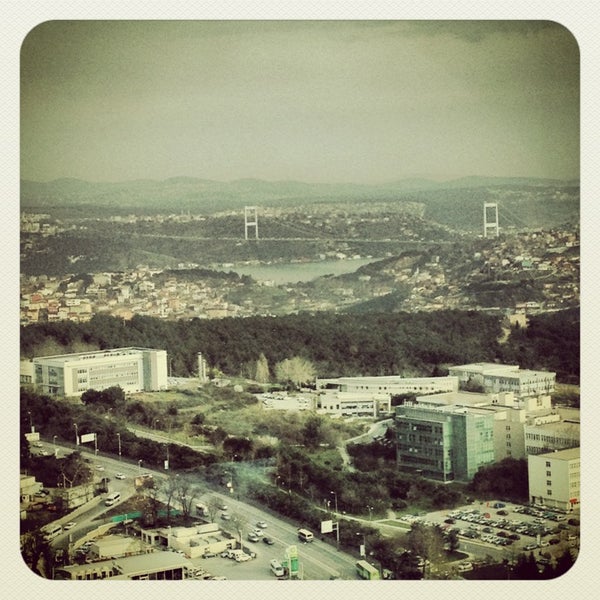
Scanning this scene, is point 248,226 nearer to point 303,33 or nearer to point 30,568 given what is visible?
point 303,33

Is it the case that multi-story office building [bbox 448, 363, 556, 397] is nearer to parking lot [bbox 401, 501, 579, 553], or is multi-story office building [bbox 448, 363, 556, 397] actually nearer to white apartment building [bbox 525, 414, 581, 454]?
white apartment building [bbox 525, 414, 581, 454]

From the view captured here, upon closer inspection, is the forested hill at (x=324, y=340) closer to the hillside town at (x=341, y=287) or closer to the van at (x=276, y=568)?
the hillside town at (x=341, y=287)

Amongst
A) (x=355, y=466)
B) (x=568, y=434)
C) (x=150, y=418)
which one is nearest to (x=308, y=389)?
(x=355, y=466)

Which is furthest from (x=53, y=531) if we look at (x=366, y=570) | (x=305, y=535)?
(x=366, y=570)

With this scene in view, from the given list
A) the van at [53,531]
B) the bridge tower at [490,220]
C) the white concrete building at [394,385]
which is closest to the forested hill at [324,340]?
the white concrete building at [394,385]

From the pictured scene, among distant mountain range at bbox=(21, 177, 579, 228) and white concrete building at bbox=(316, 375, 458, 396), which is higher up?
distant mountain range at bbox=(21, 177, 579, 228)

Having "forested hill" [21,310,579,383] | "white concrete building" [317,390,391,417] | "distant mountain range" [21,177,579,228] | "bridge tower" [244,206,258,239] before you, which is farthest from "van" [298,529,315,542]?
"distant mountain range" [21,177,579,228]
